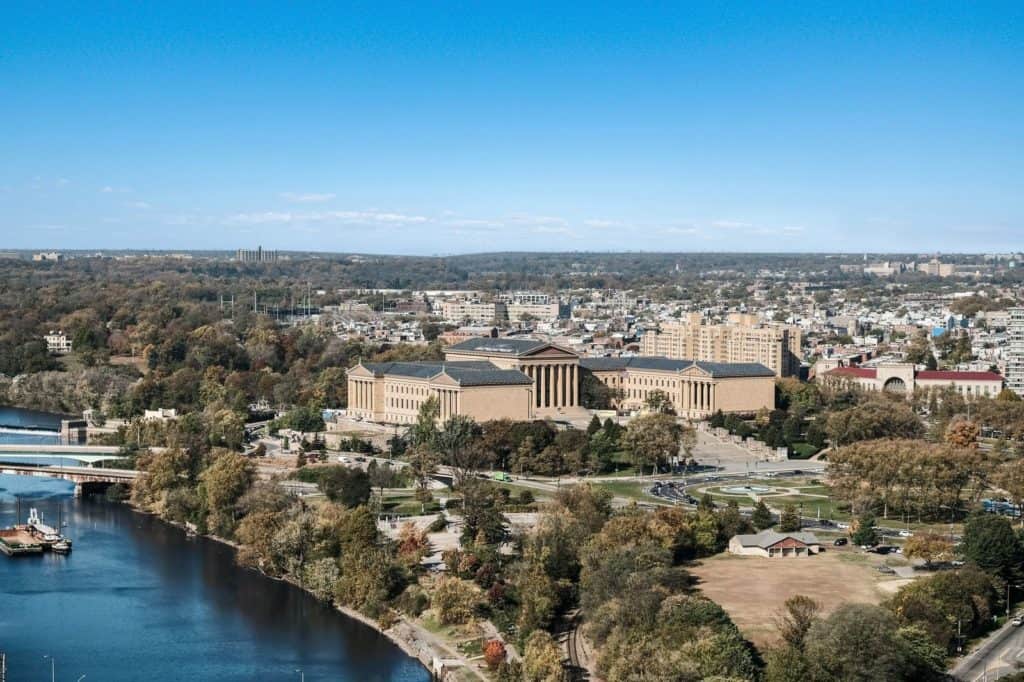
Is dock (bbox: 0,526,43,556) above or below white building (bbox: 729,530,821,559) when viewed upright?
below

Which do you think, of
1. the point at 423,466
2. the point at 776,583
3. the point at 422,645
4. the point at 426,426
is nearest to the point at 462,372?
the point at 426,426

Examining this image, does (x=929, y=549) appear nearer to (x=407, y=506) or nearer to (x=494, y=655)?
(x=494, y=655)

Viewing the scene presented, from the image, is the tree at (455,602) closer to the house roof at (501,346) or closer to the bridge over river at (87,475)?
the bridge over river at (87,475)

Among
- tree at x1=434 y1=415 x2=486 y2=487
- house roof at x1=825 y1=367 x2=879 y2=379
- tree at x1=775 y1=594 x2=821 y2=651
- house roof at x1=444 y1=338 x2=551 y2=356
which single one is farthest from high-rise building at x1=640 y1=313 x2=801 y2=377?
tree at x1=775 y1=594 x2=821 y2=651

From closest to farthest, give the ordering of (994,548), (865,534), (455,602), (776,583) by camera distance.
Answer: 1. (455,602)
2. (776,583)
3. (994,548)
4. (865,534)

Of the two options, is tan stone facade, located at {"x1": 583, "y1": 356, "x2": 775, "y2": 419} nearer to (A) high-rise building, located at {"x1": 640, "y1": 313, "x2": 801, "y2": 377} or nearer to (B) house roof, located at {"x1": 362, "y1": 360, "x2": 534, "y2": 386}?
(A) high-rise building, located at {"x1": 640, "y1": 313, "x2": 801, "y2": 377}

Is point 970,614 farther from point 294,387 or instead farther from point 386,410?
point 294,387

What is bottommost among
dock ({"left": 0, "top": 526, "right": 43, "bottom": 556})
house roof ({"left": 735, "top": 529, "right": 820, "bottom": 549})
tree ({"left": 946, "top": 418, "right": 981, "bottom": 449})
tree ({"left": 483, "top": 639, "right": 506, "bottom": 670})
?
dock ({"left": 0, "top": 526, "right": 43, "bottom": 556})
